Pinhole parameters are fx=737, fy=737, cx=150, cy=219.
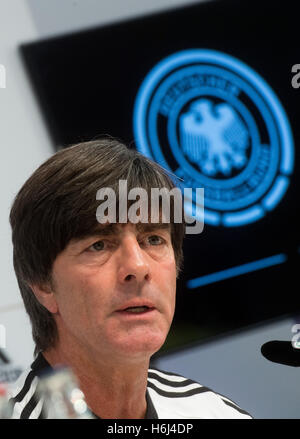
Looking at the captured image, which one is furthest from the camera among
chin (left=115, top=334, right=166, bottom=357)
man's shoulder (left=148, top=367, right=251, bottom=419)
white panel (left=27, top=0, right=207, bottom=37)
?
white panel (left=27, top=0, right=207, bottom=37)

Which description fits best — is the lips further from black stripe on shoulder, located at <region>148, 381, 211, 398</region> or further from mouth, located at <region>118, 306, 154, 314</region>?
black stripe on shoulder, located at <region>148, 381, 211, 398</region>

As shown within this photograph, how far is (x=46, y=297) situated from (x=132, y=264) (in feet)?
0.58

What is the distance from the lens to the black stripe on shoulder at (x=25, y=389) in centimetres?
126

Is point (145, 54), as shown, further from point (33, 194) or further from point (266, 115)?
point (33, 194)

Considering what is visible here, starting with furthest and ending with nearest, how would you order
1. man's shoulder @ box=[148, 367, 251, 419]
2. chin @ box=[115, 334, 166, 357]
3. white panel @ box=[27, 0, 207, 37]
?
white panel @ box=[27, 0, 207, 37], man's shoulder @ box=[148, 367, 251, 419], chin @ box=[115, 334, 166, 357]

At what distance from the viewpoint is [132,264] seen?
4.01 ft

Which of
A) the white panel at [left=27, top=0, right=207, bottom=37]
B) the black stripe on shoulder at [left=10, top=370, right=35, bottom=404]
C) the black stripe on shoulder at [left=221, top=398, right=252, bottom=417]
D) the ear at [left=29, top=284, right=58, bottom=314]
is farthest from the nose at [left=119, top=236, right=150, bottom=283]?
the white panel at [left=27, top=0, right=207, bottom=37]

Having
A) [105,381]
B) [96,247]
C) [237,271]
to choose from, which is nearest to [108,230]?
[96,247]

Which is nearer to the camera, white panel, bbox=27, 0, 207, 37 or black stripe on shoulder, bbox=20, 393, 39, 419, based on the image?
black stripe on shoulder, bbox=20, 393, 39, 419

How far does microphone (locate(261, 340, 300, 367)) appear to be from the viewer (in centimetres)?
147

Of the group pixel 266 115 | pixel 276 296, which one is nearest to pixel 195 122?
pixel 266 115

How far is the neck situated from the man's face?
0.11 feet

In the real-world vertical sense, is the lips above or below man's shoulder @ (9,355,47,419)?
above
